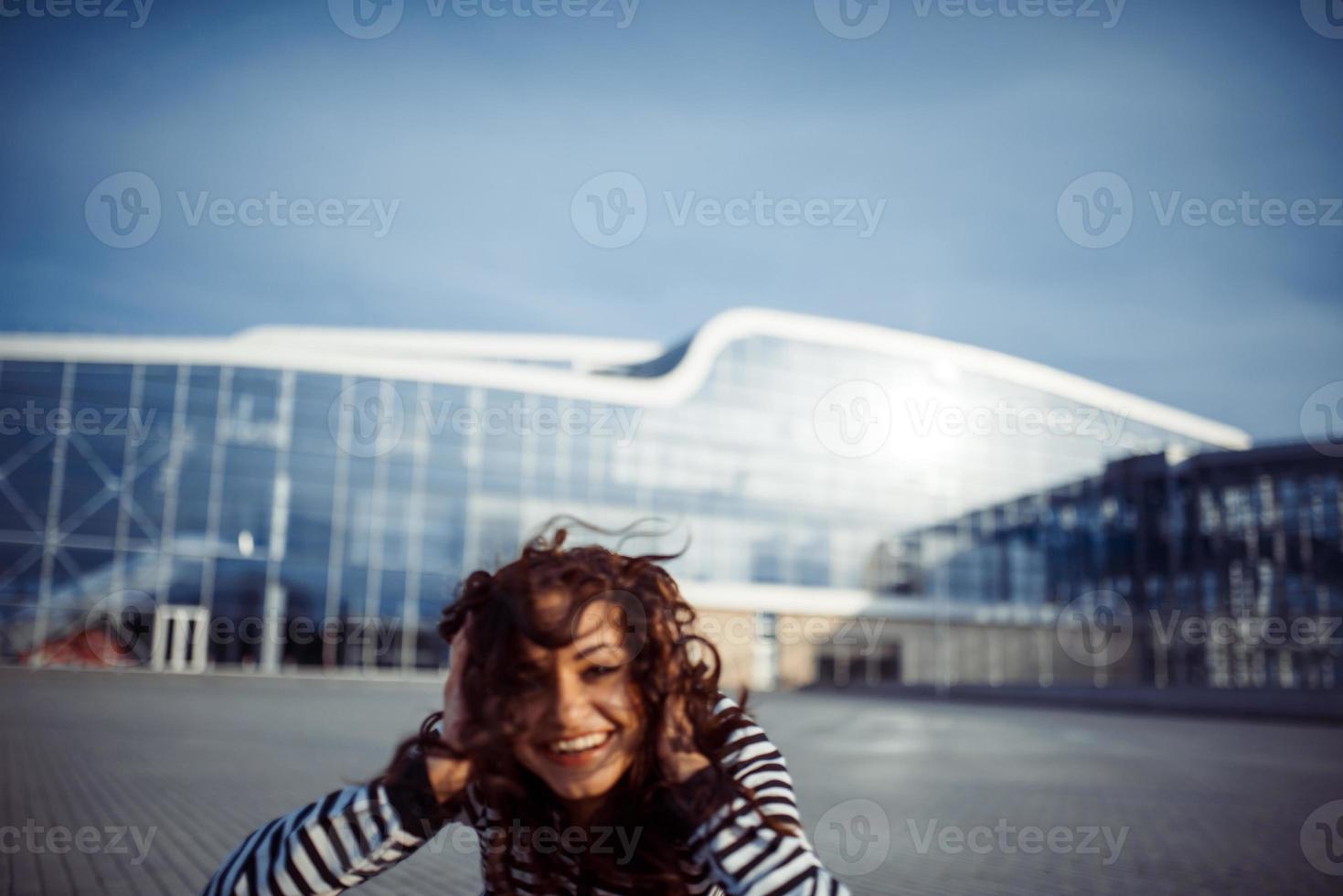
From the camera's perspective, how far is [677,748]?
174 centimetres

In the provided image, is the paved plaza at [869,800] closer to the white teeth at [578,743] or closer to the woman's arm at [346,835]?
the woman's arm at [346,835]

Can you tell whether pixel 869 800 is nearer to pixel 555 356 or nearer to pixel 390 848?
pixel 390 848

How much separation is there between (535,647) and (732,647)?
3876 cm

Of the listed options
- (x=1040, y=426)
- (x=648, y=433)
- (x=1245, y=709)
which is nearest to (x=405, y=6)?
(x=1245, y=709)

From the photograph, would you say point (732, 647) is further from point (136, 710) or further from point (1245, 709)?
point (136, 710)

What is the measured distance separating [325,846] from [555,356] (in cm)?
5294

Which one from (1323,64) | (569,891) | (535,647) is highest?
(1323,64)

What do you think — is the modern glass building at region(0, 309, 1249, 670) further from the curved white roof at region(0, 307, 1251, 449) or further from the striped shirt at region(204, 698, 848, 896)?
the striped shirt at region(204, 698, 848, 896)

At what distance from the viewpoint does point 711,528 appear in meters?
42.6

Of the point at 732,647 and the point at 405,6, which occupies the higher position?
the point at 405,6

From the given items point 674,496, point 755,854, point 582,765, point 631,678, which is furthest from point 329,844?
point 674,496

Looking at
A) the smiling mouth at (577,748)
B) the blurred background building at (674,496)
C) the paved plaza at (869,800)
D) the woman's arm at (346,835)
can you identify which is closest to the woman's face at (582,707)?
the smiling mouth at (577,748)

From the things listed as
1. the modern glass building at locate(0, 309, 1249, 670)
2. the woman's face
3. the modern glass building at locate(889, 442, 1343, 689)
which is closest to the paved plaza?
the woman's face

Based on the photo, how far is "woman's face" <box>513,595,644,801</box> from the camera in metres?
1.70
